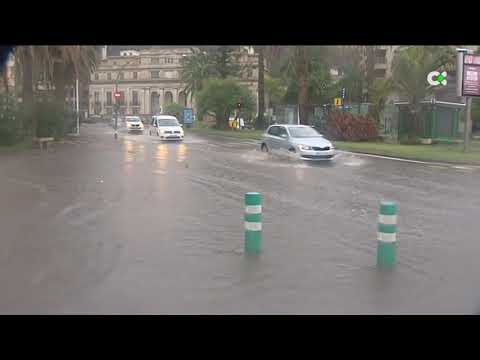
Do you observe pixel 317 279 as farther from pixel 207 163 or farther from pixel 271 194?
pixel 207 163

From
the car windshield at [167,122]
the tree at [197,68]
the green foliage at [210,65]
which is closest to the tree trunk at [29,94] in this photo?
the car windshield at [167,122]

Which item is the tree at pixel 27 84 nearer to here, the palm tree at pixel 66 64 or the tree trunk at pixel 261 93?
the palm tree at pixel 66 64

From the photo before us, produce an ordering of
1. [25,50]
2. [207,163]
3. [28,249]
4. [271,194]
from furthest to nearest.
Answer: [25,50] < [207,163] < [271,194] < [28,249]

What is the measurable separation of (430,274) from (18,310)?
4.85 meters

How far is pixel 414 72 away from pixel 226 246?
1126 inches

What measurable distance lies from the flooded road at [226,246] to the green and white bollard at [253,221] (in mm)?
209

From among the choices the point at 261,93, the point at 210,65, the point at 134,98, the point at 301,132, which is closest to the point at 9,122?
the point at 301,132

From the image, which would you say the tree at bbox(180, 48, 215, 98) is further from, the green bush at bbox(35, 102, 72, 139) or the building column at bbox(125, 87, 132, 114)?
the building column at bbox(125, 87, 132, 114)

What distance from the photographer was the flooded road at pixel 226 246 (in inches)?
260

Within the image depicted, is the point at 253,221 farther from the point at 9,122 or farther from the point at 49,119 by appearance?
the point at 49,119

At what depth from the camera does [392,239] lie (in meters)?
7.99

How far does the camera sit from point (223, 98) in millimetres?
58688
